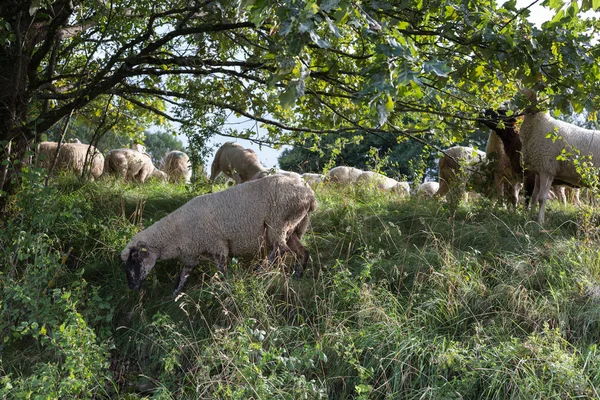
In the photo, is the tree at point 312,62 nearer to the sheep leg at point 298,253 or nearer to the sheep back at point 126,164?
the sheep leg at point 298,253

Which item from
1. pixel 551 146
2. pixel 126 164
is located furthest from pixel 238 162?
pixel 551 146

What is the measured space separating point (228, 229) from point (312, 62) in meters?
2.53

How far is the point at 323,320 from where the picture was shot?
5652 millimetres

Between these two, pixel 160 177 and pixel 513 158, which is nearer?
pixel 513 158

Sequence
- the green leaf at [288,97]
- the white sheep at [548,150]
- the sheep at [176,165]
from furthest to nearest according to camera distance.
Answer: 1. the sheep at [176,165]
2. the white sheep at [548,150]
3. the green leaf at [288,97]

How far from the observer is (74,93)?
7629mm

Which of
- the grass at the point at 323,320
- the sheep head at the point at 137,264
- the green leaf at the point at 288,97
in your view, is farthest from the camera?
the sheep head at the point at 137,264

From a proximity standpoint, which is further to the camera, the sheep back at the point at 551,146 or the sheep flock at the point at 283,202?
the sheep back at the point at 551,146

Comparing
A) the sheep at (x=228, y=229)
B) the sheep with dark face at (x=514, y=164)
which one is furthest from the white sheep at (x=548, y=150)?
the sheep at (x=228, y=229)

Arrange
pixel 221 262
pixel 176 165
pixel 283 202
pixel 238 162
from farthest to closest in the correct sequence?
pixel 176 165 → pixel 238 162 → pixel 283 202 → pixel 221 262

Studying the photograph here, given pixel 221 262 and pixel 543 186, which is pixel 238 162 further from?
pixel 543 186

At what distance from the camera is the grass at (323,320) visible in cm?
469

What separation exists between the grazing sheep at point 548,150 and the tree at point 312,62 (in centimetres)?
68

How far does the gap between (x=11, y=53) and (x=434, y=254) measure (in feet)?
18.6
